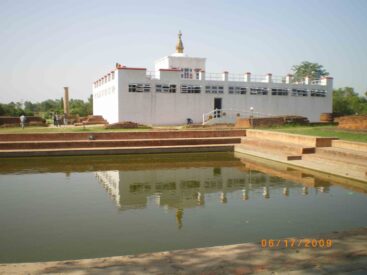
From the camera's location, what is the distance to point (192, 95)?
27.4 m

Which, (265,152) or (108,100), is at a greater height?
(108,100)

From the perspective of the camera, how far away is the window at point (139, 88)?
25359 mm

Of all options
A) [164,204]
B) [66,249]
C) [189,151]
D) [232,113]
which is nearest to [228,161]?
[189,151]

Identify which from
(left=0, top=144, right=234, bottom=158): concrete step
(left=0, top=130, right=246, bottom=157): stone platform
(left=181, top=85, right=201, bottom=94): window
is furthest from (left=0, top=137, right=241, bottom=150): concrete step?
(left=181, top=85, right=201, bottom=94): window

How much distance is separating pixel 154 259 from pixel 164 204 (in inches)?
150

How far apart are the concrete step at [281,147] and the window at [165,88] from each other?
10020mm

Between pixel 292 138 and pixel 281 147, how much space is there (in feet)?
4.32

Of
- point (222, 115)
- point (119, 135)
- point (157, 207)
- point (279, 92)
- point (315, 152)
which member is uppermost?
point (279, 92)

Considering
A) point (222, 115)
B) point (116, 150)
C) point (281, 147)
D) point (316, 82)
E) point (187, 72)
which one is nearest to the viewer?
point (281, 147)

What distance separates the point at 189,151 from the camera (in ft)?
55.7

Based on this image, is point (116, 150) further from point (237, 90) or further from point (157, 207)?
point (237, 90)

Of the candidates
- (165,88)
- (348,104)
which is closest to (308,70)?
(348,104)

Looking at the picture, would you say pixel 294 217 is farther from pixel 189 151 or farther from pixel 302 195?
pixel 189 151
